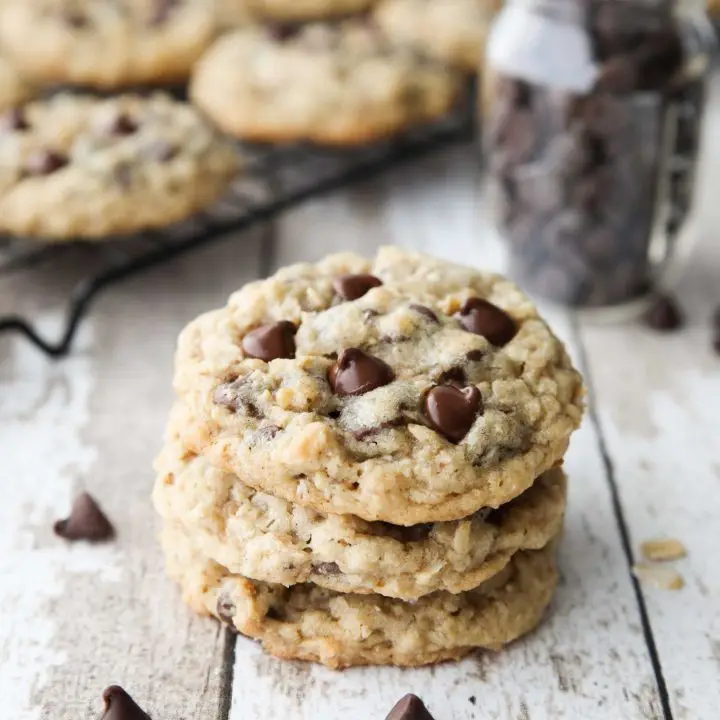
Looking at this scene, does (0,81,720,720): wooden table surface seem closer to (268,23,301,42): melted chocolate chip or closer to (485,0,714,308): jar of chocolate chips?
(485,0,714,308): jar of chocolate chips

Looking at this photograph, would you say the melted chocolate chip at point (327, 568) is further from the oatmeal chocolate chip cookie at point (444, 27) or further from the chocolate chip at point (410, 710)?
the oatmeal chocolate chip cookie at point (444, 27)

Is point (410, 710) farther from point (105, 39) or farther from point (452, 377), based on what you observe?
point (105, 39)

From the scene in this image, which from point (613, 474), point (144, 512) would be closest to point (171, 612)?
point (144, 512)

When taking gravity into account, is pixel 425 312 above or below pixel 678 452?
above

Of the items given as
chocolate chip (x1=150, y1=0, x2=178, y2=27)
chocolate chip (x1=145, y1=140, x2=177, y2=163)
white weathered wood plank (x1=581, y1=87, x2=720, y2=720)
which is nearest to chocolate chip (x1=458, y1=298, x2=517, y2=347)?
white weathered wood plank (x1=581, y1=87, x2=720, y2=720)

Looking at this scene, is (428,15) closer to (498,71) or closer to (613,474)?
(498,71)

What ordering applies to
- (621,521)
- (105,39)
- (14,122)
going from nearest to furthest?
(621,521) → (14,122) → (105,39)

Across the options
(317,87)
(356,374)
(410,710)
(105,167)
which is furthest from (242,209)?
(410,710)
